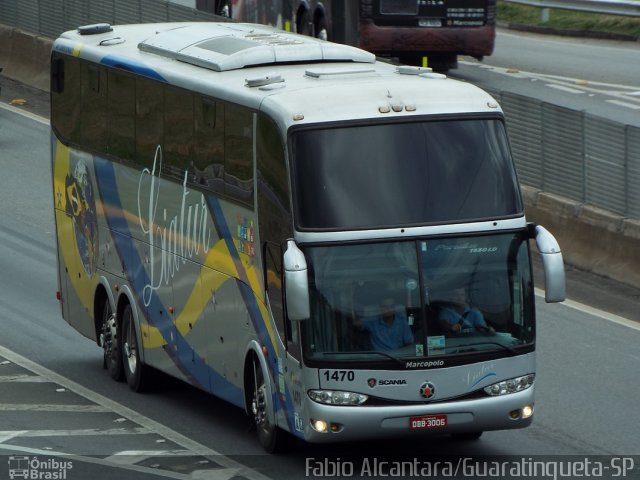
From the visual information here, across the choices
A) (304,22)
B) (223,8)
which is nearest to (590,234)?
(304,22)

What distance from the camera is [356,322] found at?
43.6ft

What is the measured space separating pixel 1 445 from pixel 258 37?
465 cm

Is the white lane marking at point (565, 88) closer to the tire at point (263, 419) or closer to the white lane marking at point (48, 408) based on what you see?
the white lane marking at point (48, 408)

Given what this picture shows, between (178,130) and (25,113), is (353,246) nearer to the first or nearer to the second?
(178,130)

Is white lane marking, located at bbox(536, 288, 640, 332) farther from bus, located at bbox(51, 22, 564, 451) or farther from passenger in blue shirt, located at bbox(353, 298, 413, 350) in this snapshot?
passenger in blue shirt, located at bbox(353, 298, 413, 350)

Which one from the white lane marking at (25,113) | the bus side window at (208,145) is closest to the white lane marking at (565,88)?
the white lane marking at (25,113)

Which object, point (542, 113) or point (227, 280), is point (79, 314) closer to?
point (227, 280)

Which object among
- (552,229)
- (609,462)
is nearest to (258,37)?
(609,462)

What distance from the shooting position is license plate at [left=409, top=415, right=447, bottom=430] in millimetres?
13320

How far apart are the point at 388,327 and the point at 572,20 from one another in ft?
103

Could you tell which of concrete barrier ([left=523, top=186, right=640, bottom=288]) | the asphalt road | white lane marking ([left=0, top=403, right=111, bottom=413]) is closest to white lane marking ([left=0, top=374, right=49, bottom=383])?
the asphalt road

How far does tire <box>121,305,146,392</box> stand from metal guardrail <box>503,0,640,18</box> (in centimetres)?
2487

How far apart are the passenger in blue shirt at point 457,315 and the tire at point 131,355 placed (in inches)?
198

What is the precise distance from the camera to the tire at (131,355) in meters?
17.7
